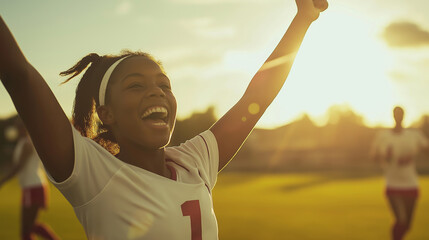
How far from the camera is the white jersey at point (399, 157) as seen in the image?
8568 mm

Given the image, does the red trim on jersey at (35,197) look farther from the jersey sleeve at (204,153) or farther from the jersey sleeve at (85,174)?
the jersey sleeve at (85,174)

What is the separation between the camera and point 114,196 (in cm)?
202

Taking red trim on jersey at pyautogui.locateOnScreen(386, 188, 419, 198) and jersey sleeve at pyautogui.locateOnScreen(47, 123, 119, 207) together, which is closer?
jersey sleeve at pyautogui.locateOnScreen(47, 123, 119, 207)

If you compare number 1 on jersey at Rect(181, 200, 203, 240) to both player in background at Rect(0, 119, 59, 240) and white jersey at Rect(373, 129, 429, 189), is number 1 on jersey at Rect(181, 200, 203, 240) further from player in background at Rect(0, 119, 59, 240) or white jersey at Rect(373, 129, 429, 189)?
white jersey at Rect(373, 129, 429, 189)

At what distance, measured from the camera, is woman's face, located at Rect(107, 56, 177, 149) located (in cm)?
222

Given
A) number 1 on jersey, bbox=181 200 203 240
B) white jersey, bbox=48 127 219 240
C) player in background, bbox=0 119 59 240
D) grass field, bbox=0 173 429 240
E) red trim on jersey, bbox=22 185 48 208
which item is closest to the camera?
white jersey, bbox=48 127 219 240

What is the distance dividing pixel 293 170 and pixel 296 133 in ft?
119

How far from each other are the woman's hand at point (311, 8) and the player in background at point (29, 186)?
632 centimetres

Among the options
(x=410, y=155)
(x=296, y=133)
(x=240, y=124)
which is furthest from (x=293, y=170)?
(x=240, y=124)

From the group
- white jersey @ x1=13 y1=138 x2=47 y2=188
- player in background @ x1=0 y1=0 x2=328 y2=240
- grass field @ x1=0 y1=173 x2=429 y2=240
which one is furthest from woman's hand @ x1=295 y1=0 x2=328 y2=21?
grass field @ x1=0 y1=173 x2=429 y2=240

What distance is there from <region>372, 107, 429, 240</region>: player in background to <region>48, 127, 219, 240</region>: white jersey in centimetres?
690

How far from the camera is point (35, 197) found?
8.33 metres

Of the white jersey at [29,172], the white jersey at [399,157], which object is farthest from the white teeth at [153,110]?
the white jersey at [399,157]

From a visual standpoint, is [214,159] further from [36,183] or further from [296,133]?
[296,133]
